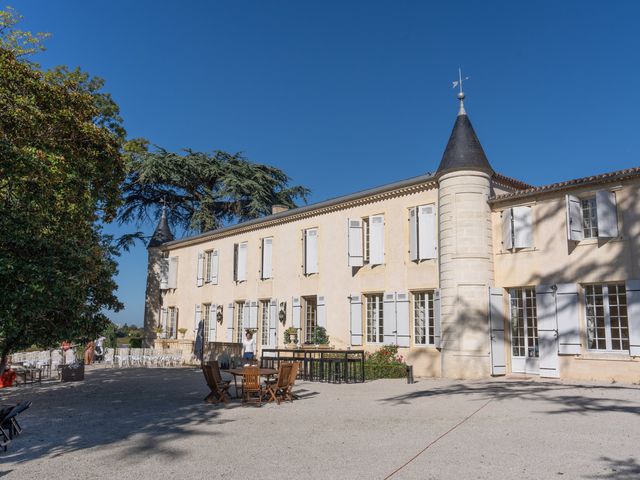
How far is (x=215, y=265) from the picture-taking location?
2334cm

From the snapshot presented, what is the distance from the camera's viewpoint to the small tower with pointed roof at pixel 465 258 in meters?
14.0

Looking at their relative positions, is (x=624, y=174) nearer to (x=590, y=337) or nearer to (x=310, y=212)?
(x=590, y=337)

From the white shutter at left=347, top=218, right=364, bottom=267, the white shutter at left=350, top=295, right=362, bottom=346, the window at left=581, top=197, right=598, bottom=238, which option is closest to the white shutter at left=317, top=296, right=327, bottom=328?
the white shutter at left=350, top=295, right=362, bottom=346

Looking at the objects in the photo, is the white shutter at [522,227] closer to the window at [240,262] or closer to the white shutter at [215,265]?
the window at [240,262]

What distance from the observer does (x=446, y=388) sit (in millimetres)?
12016

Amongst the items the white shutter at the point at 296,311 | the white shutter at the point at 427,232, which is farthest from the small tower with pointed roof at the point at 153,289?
the white shutter at the point at 427,232

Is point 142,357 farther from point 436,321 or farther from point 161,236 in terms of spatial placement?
point 436,321

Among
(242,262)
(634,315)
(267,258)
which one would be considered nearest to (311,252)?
(267,258)

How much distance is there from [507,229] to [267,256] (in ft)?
31.2

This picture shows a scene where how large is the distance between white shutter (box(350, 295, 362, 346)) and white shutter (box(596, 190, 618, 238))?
7.12m

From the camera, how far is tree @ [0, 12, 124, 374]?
307 inches

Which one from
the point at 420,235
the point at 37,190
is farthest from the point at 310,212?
the point at 37,190

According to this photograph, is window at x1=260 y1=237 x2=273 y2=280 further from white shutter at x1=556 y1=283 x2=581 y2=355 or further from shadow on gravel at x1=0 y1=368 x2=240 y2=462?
white shutter at x1=556 y1=283 x2=581 y2=355

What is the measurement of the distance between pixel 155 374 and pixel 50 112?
10.1m
